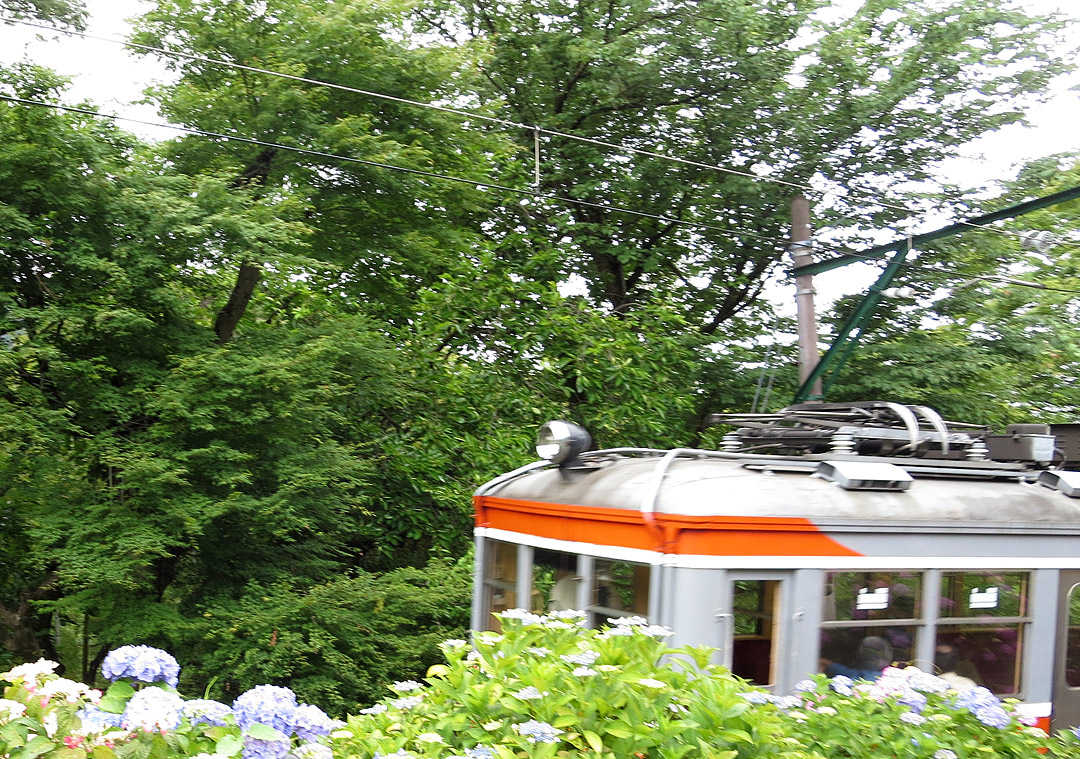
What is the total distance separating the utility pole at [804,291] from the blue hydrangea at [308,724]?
9.33 m

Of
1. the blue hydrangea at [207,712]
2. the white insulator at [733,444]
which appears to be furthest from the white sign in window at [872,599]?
the blue hydrangea at [207,712]

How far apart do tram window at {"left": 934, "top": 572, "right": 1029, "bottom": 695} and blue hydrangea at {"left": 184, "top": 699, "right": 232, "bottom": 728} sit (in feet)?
15.5

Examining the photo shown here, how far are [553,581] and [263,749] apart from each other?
403 centimetres

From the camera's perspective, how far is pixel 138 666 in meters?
2.85

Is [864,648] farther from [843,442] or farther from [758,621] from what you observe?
[843,442]

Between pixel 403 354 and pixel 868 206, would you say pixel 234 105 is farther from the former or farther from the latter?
pixel 868 206

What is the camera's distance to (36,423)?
9.36m

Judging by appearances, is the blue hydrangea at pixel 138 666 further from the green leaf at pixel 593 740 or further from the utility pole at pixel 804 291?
the utility pole at pixel 804 291

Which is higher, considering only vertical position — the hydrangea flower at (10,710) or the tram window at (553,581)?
the hydrangea flower at (10,710)

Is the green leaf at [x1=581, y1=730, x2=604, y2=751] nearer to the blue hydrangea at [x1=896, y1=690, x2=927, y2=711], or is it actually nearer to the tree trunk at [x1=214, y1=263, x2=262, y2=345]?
the blue hydrangea at [x1=896, y1=690, x2=927, y2=711]

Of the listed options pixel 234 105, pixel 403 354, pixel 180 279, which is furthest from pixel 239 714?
pixel 403 354

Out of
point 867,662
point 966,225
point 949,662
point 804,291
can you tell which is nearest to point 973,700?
point 867,662

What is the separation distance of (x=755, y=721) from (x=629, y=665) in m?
0.42

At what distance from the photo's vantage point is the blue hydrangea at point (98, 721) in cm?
269
